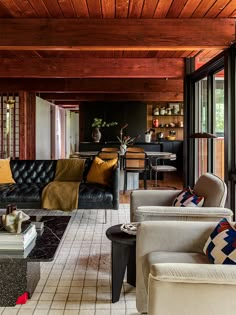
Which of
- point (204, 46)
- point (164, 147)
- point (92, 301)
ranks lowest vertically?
point (92, 301)

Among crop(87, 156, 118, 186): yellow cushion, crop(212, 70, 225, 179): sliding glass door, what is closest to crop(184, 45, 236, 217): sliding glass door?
crop(212, 70, 225, 179): sliding glass door

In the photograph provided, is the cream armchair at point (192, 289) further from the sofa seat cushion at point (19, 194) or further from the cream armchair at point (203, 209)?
the sofa seat cushion at point (19, 194)

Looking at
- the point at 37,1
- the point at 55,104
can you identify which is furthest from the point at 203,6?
the point at 55,104

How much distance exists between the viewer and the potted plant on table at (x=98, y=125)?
9.55 metres

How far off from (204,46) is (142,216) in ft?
7.90

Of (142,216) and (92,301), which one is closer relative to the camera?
(92,301)

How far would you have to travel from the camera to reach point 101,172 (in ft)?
15.8

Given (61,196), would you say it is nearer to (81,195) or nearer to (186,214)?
(81,195)

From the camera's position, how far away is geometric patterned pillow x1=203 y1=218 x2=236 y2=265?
1802mm

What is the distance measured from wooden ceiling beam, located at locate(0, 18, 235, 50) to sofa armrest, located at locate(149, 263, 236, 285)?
312cm

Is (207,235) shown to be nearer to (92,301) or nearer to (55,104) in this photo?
(92,301)

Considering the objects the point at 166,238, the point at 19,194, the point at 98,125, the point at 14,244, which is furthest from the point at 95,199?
the point at 98,125

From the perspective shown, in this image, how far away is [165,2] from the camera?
138 inches

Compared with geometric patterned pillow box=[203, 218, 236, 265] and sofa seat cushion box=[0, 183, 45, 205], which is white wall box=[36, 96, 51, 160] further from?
geometric patterned pillow box=[203, 218, 236, 265]
